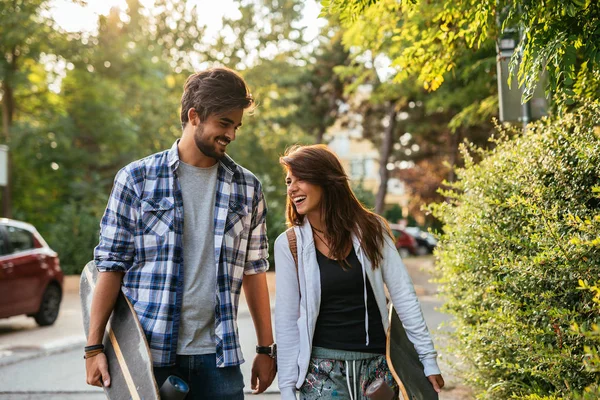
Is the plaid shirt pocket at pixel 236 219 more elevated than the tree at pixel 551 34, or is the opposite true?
the tree at pixel 551 34

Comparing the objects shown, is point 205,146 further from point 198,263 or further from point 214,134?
point 198,263

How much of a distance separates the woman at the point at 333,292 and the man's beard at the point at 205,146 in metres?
0.39

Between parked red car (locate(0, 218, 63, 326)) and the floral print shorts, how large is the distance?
29.8ft

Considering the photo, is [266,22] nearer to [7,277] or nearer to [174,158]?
[7,277]

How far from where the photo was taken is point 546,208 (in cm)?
414

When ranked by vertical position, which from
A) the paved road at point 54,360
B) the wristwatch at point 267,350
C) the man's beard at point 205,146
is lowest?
the paved road at point 54,360

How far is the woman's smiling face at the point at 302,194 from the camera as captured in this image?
352 centimetres

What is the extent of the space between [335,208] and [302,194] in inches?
7.0

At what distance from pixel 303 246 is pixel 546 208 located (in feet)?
4.93

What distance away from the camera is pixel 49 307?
1295 centimetres

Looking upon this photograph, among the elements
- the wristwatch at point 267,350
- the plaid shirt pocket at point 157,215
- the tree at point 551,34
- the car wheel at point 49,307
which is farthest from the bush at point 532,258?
the car wheel at point 49,307

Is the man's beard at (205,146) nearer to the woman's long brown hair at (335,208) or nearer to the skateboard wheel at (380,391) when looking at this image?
the woman's long brown hair at (335,208)

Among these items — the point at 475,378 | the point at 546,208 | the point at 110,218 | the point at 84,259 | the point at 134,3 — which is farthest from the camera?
the point at 134,3

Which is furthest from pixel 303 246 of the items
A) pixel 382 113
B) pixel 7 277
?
pixel 382 113
